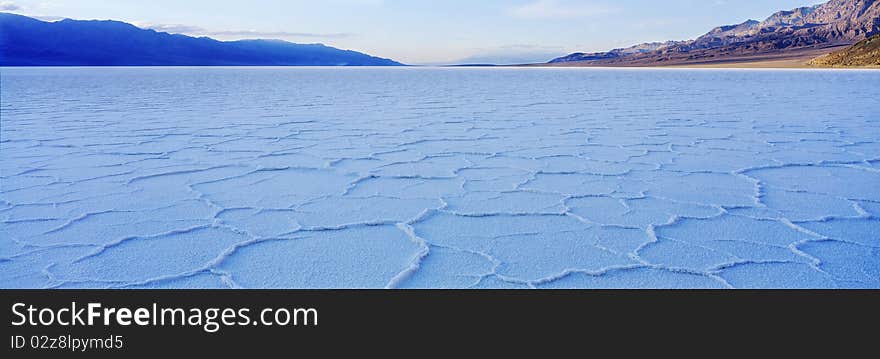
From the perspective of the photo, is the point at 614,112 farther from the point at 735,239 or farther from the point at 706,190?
the point at 735,239

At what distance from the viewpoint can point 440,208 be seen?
8.24 ft

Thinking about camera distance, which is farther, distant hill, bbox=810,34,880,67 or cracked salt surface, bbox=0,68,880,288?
distant hill, bbox=810,34,880,67

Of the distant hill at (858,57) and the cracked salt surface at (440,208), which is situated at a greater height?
the distant hill at (858,57)

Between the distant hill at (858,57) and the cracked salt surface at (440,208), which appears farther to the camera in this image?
the distant hill at (858,57)

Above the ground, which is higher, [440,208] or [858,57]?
[858,57]

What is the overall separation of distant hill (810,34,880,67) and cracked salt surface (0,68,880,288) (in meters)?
32.4

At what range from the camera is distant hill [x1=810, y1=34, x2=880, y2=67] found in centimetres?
3144

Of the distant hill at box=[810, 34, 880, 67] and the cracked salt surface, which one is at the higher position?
the distant hill at box=[810, 34, 880, 67]

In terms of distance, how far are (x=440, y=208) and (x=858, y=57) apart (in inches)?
1509

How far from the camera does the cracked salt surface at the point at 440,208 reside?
71.3 inches

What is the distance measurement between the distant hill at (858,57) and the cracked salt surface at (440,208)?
32438 mm

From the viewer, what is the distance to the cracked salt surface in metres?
1.81
